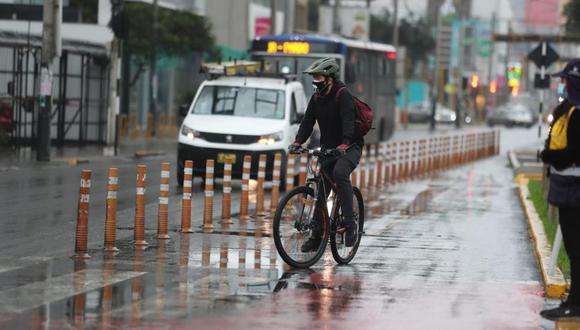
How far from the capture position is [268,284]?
11.4m

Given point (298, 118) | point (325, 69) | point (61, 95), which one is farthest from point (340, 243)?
point (61, 95)

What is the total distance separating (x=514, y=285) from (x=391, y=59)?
3526cm

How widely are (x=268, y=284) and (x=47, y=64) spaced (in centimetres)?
1977

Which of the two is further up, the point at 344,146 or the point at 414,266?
the point at 344,146

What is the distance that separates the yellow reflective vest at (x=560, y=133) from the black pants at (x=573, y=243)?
1.58ft

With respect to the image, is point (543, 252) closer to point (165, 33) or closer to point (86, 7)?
point (86, 7)

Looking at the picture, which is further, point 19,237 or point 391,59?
Result: point 391,59

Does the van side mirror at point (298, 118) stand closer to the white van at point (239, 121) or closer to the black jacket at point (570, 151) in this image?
the white van at point (239, 121)

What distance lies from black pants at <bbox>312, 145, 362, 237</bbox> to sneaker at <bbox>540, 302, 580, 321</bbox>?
10.1 feet

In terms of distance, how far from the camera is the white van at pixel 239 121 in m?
23.9

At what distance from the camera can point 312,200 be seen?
12.8 metres

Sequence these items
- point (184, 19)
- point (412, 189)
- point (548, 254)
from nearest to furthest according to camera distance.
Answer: point (548, 254), point (412, 189), point (184, 19)

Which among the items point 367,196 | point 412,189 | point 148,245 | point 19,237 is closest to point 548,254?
point 148,245

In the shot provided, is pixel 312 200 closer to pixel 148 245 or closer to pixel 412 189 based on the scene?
pixel 148 245
